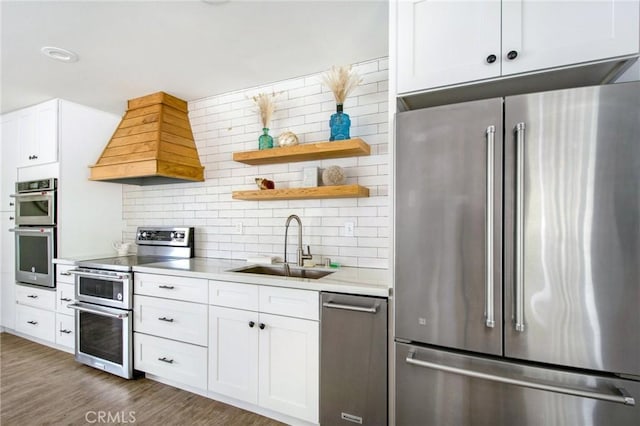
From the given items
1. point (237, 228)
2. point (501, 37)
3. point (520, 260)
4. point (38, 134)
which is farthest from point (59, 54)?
point (520, 260)

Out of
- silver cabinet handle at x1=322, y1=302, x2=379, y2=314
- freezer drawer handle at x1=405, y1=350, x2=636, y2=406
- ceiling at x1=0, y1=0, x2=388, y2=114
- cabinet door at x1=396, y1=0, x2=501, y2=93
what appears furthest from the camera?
ceiling at x1=0, y1=0, x2=388, y2=114

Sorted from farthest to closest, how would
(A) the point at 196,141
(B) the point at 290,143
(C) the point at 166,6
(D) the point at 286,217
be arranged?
(A) the point at 196,141, (D) the point at 286,217, (B) the point at 290,143, (C) the point at 166,6

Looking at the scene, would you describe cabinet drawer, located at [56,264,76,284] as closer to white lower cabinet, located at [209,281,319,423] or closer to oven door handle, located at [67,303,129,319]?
oven door handle, located at [67,303,129,319]

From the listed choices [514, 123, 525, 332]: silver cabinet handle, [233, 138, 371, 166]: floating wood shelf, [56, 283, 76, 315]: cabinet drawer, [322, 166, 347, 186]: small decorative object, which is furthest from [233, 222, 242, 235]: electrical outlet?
[514, 123, 525, 332]: silver cabinet handle

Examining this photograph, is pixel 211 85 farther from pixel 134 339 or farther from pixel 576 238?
pixel 576 238

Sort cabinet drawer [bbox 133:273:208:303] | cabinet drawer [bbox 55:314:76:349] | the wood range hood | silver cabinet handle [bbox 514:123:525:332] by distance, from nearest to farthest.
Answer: silver cabinet handle [bbox 514:123:525:332] → cabinet drawer [bbox 133:273:208:303] → the wood range hood → cabinet drawer [bbox 55:314:76:349]

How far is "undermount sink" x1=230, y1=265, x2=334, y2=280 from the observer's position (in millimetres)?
2324

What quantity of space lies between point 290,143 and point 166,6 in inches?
44.2

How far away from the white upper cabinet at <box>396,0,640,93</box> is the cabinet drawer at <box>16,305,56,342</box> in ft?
12.7

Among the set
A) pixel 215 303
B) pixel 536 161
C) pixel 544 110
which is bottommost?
pixel 215 303

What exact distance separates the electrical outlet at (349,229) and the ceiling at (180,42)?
1252 mm

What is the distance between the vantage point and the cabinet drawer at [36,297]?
3041 mm

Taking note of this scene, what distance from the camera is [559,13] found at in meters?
1.29

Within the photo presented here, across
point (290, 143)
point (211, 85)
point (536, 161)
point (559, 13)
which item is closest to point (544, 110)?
point (536, 161)
